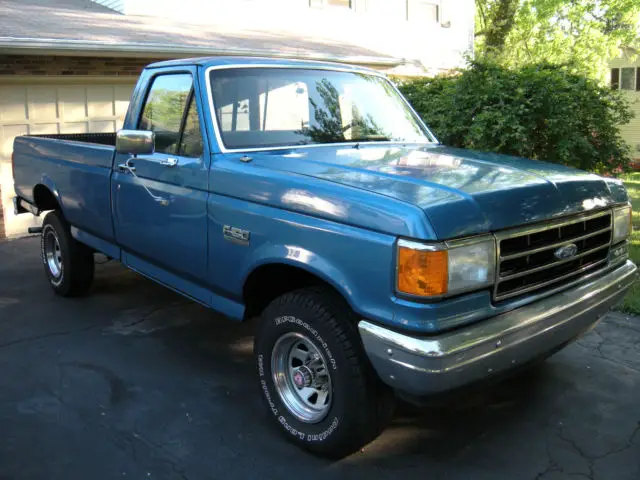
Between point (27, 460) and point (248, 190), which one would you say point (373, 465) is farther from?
point (27, 460)

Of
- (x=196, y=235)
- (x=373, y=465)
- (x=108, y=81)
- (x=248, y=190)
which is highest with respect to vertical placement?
(x=108, y=81)

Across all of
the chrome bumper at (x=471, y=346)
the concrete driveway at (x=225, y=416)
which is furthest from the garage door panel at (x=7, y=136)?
the chrome bumper at (x=471, y=346)

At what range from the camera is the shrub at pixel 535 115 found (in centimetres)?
674

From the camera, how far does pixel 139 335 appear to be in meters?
5.14

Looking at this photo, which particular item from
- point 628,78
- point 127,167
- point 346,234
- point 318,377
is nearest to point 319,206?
point 346,234

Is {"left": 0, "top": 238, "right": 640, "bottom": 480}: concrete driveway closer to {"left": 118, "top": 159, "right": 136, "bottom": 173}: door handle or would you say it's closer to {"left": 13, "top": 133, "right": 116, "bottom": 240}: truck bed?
{"left": 13, "top": 133, "right": 116, "bottom": 240}: truck bed

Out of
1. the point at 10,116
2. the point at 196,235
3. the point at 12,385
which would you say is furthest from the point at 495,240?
the point at 10,116

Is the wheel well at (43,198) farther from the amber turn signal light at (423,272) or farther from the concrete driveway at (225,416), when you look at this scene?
the amber turn signal light at (423,272)

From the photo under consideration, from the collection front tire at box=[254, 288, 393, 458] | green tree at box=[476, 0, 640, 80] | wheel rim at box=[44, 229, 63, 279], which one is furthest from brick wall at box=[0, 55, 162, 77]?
green tree at box=[476, 0, 640, 80]

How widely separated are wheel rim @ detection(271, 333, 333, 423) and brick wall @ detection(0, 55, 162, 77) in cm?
725

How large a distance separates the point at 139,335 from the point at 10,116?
5.41m

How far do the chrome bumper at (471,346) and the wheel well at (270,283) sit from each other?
70 cm

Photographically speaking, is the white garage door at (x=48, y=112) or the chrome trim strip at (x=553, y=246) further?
the white garage door at (x=48, y=112)

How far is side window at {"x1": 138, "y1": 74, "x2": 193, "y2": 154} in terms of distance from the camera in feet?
13.6
